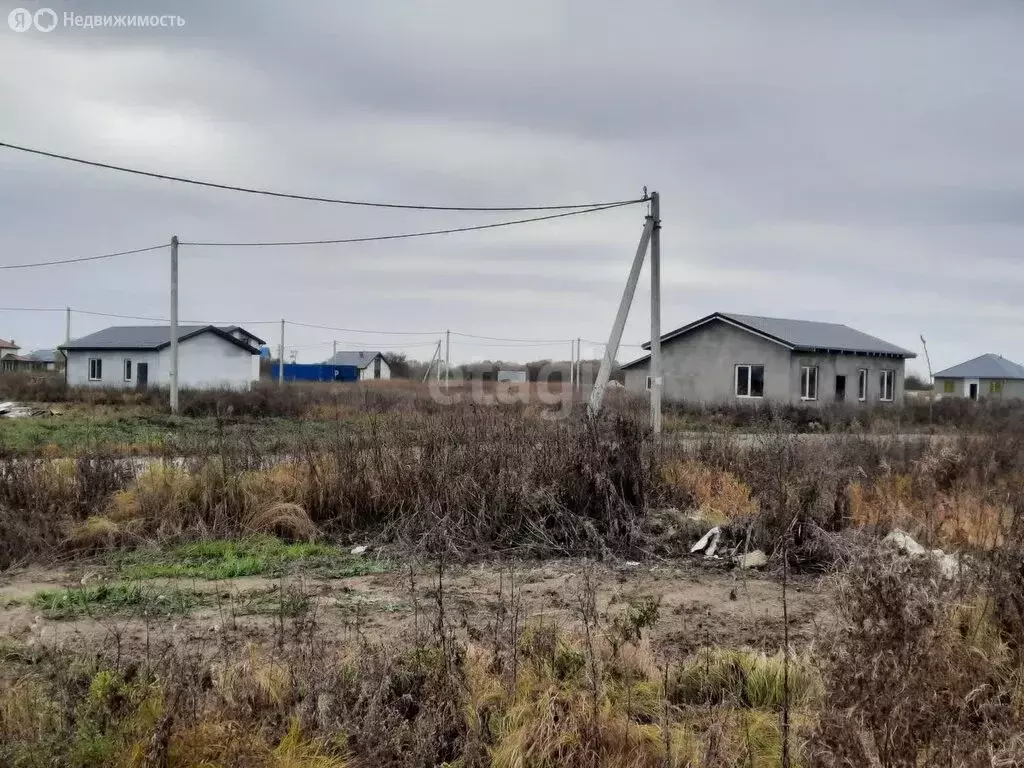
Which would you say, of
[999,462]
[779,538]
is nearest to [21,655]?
[779,538]

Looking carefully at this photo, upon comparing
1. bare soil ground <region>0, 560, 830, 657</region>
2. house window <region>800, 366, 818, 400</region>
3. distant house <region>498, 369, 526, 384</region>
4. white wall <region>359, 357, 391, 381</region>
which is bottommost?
bare soil ground <region>0, 560, 830, 657</region>

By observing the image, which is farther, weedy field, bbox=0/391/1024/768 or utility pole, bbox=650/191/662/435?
utility pole, bbox=650/191/662/435

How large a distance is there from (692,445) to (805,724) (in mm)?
8142

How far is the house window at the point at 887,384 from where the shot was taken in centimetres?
3450

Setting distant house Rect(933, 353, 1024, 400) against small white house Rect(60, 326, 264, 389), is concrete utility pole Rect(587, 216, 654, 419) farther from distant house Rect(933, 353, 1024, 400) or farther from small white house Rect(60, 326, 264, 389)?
distant house Rect(933, 353, 1024, 400)

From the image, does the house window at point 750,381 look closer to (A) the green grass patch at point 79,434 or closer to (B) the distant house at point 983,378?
(A) the green grass patch at point 79,434

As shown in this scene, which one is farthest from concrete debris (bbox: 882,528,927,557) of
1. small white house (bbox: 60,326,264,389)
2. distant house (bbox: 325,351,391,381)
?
distant house (bbox: 325,351,391,381)

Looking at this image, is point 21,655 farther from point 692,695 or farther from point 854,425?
point 854,425

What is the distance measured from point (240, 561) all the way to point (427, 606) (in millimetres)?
2239

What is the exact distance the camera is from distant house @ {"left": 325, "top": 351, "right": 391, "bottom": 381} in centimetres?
6944

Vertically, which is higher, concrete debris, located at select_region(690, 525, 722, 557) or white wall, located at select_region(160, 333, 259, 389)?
white wall, located at select_region(160, 333, 259, 389)

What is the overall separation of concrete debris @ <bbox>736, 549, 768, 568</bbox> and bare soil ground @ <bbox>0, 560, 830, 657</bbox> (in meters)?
0.17

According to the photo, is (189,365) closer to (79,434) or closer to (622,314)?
(79,434)

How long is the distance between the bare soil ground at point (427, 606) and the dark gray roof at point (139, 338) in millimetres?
37192
